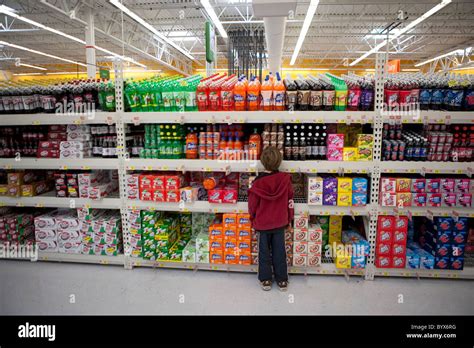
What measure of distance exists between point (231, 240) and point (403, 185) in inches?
78.1

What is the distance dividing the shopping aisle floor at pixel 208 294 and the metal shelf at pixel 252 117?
5.80 ft

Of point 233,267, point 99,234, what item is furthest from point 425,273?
point 99,234

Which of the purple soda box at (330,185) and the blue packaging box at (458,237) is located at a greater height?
the purple soda box at (330,185)

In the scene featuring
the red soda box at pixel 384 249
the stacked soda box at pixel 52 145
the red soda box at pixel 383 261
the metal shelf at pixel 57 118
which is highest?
the metal shelf at pixel 57 118

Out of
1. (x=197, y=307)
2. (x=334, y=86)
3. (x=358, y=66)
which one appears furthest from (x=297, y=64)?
(x=197, y=307)

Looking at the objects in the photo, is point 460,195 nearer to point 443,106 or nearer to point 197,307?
point 443,106

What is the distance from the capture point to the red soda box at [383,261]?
3568mm

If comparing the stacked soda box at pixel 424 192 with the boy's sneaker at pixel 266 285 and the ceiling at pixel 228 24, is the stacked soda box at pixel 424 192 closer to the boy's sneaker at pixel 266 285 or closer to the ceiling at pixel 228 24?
the boy's sneaker at pixel 266 285

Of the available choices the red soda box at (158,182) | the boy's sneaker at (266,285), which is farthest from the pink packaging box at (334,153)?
the red soda box at (158,182)

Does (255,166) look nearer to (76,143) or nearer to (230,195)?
(230,195)

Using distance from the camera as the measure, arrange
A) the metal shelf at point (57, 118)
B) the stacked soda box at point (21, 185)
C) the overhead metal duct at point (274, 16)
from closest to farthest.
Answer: the metal shelf at point (57, 118), the stacked soda box at point (21, 185), the overhead metal duct at point (274, 16)

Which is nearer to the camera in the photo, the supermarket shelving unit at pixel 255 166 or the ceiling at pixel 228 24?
the supermarket shelving unit at pixel 255 166

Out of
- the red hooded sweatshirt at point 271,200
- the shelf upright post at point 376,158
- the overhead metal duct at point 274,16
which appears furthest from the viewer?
the overhead metal duct at point 274,16

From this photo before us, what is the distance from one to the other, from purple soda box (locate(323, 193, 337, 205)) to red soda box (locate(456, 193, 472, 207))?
1.30m
